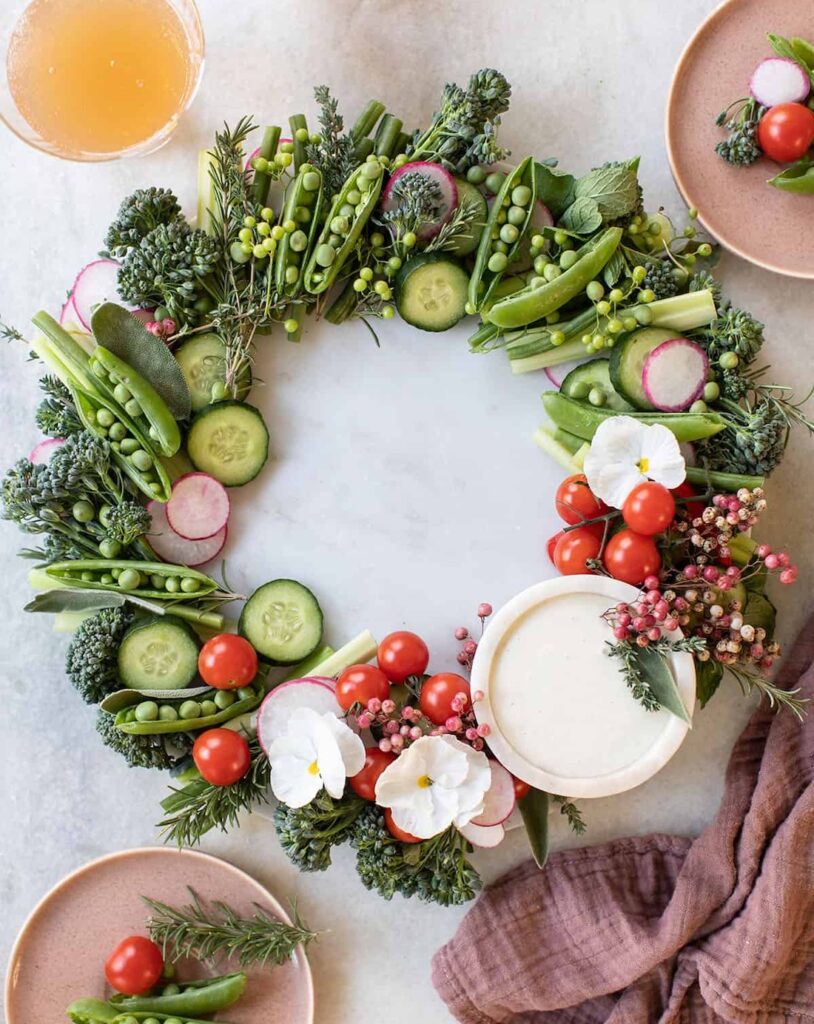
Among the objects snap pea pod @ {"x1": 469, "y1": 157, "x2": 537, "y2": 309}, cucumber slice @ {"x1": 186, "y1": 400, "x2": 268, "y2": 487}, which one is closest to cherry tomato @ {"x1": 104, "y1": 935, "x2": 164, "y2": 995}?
cucumber slice @ {"x1": 186, "y1": 400, "x2": 268, "y2": 487}

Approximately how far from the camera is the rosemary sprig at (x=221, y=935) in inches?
82.1

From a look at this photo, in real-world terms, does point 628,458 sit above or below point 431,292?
below

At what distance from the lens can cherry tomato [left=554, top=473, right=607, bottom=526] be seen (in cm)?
207

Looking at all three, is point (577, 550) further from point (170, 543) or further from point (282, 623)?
point (170, 543)

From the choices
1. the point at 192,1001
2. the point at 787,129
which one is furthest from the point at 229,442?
the point at 787,129

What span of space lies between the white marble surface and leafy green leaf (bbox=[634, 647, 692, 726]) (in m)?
0.31

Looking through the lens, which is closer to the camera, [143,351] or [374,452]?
[143,351]

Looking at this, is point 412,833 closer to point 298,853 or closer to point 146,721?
point 298,853

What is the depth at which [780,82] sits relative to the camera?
2.08 meters

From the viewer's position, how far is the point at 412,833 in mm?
1923

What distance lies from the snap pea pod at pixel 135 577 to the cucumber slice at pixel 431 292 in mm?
723

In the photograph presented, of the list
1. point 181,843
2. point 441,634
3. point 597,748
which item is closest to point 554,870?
point 597,748

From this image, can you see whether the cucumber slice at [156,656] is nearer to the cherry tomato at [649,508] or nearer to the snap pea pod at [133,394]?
the snap pea pod at [133,394]

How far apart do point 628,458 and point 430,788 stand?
77cm
